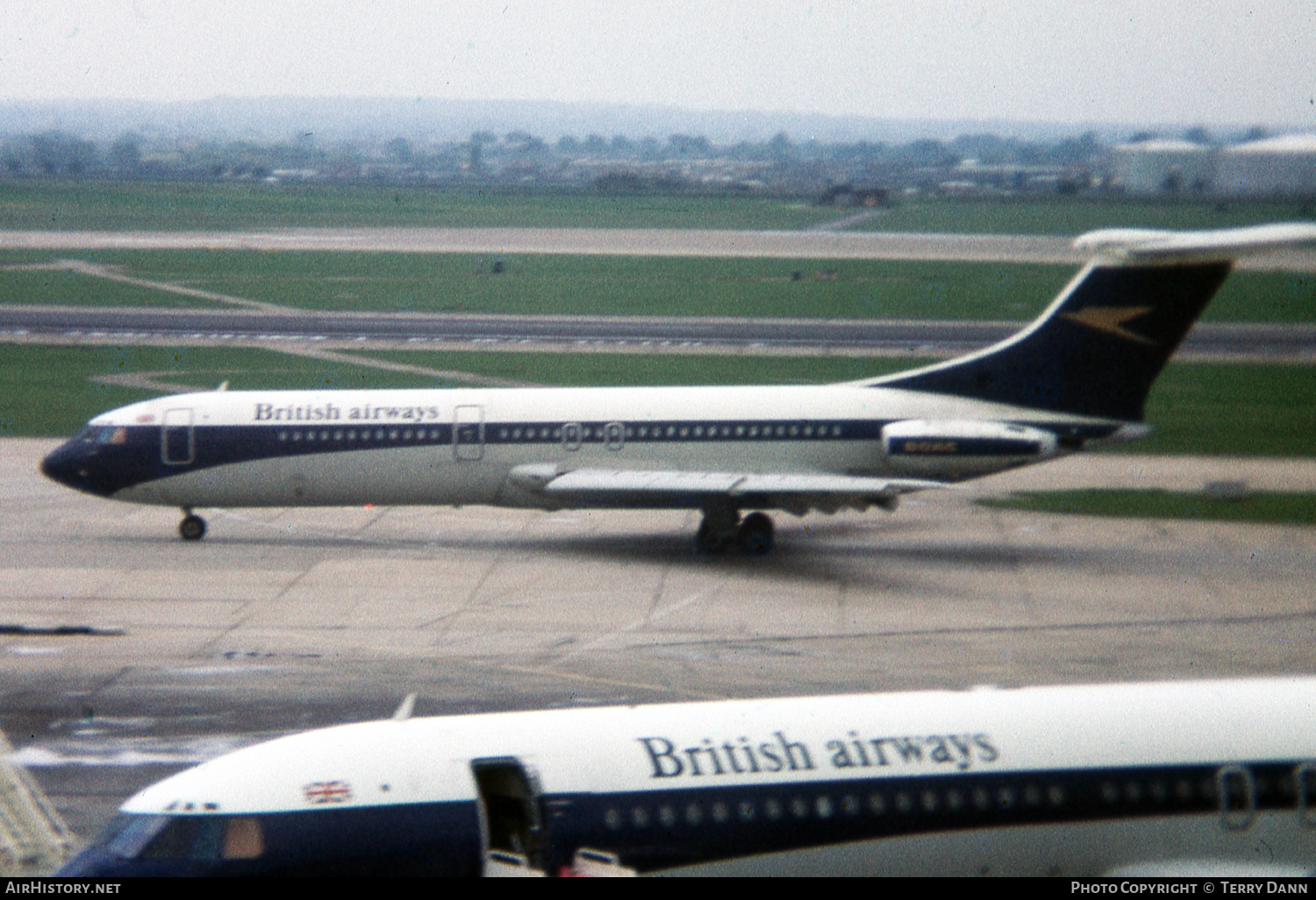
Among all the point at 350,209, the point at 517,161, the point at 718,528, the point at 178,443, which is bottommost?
the point at 718,528

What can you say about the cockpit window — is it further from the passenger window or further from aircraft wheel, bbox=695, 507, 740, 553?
aircraft wheel, bbox=695, 507, 740, 553

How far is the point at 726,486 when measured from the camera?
32688 millimetres

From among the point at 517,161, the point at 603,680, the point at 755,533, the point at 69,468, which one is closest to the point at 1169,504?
the point at 755,533

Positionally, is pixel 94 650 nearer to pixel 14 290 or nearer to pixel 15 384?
pixel 15 384

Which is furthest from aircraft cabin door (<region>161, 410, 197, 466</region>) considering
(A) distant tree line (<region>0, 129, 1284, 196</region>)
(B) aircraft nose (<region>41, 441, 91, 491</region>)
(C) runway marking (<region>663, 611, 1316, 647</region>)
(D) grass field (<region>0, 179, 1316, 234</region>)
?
(A) distant tree line (<region>0, 129, 1284, 196</region>)

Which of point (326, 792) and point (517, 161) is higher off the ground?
point (517, 161)

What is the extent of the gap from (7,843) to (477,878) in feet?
28.8

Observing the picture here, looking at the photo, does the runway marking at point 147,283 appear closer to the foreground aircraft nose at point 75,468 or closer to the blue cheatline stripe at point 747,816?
the foreground aircraft nose at point 75,468

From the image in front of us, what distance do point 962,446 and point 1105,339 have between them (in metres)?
4.13

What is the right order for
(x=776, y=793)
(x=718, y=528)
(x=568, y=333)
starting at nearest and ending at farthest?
(x=776, y=793) < (x=718, y=528) < (x=568, y=333)

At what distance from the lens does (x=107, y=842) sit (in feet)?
38.4

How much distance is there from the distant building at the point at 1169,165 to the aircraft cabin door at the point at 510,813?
21.9 metres

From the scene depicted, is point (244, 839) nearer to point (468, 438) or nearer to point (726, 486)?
point (726, 486)

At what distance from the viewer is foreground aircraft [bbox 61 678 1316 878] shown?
38.0 feet
